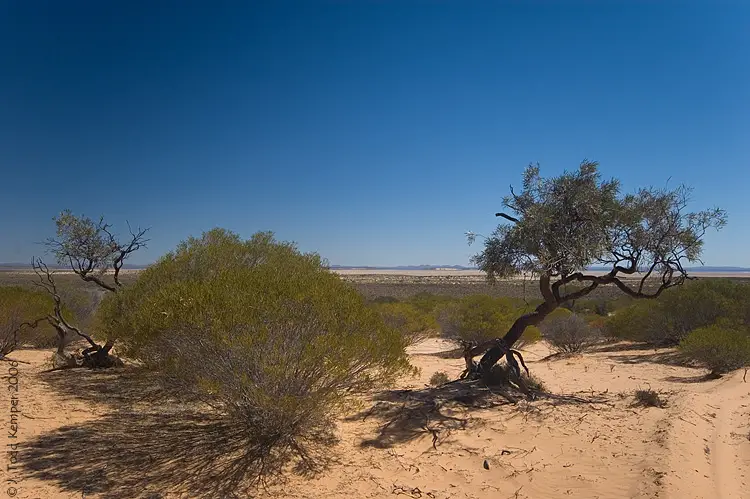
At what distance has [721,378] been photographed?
10.4 m

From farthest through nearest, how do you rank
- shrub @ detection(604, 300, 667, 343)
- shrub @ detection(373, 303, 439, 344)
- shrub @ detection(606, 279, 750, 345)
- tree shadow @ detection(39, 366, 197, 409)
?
shrub @ detection(373, 303, 439, 344) → shrub @ detection(604, 300, 667, 343) → shrub @ detection(606, 279, 750, 345) → tree shadow @ detection(39, 366, 197, 409)

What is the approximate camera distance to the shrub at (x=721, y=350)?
10797mm

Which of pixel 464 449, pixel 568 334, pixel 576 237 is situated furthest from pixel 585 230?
pixel 568 334

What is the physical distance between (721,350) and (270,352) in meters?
11.0

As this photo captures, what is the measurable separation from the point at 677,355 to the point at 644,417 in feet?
27.1

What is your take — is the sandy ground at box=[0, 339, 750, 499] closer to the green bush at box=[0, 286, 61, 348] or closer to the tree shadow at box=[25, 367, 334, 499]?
the tree shadow at box=[25, 367, 334, 499]

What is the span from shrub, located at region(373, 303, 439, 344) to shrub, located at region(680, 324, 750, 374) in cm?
935

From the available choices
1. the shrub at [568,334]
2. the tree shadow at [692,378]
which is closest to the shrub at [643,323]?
the shrub at [568,334]

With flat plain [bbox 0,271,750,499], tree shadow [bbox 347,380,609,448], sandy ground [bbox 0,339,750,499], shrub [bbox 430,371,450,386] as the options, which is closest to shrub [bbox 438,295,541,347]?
shrub [bbox 430,371,450,386]

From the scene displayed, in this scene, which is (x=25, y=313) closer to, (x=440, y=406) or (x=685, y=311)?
(x=440, y=406)

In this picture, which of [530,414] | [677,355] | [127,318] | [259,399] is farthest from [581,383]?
[127,318]

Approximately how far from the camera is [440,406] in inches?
304

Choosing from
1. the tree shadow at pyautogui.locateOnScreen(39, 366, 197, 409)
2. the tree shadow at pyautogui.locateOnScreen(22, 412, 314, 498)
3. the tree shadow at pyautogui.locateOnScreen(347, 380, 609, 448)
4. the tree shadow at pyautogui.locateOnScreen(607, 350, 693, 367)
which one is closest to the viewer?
the tree shadow at pyautogui.locateOnScreen(22, 412, 314, 498)

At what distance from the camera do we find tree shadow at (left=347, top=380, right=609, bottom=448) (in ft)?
22.1
